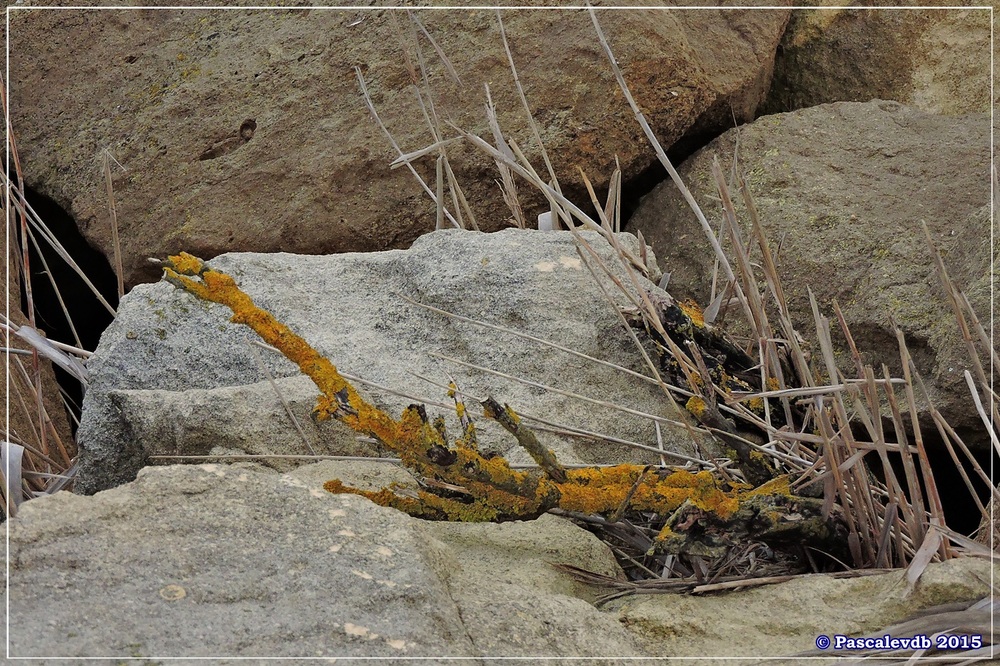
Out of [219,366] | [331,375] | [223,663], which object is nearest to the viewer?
[223,663]

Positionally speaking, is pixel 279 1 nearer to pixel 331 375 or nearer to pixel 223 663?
pixel 331 375

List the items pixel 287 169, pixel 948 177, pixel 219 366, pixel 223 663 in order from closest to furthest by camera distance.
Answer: pixel 223 663, pixel 219 366, pixel 948 177, pixel 287 169

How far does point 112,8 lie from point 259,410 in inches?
58.5

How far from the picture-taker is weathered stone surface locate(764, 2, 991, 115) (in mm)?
2654

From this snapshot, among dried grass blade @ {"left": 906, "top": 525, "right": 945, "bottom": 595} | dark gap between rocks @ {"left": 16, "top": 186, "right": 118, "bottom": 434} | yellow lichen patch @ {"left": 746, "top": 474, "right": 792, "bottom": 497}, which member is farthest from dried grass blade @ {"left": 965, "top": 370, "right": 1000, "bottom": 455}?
dark gap between rocks @ {"left": 16, "top": 186, "right": 118, "bottom": 434}

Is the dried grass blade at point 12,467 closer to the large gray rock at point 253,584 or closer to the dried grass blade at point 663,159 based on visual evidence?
the large gray rock at point 253,584

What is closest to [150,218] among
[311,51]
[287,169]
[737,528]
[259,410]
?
[287,169]

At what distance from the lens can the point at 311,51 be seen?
8.00ft

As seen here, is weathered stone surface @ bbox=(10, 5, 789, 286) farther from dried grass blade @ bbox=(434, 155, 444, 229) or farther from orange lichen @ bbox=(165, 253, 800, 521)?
orange lichen @ bbox=(165, 253, 800, 521)

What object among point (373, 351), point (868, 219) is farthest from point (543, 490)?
point (868, 219)

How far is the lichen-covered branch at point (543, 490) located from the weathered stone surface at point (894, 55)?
154 cm

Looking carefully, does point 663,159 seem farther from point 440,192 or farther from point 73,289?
point 73,289

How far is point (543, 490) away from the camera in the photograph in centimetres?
138

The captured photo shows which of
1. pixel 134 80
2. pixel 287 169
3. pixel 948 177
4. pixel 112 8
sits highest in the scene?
pixel 112 8
